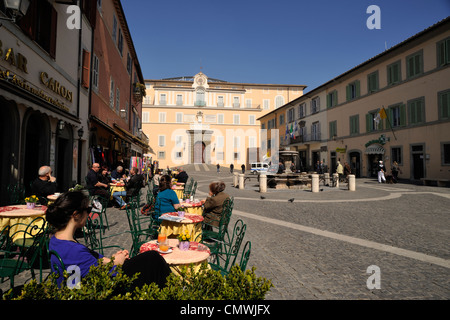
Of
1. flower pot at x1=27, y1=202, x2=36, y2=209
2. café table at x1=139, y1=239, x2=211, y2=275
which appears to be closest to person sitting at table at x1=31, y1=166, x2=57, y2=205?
flower pot at x1=27, y1=202, x2=36, y2=209

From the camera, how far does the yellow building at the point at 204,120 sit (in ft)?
154

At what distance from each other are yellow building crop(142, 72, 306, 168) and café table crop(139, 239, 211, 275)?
43.4 metres

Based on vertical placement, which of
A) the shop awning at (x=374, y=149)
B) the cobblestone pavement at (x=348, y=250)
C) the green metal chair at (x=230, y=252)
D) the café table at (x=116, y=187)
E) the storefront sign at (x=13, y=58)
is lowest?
the cobblestone pavement at (x=348, y=250)

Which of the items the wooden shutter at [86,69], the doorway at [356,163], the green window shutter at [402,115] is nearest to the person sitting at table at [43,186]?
the wooden shutter at [86,69]

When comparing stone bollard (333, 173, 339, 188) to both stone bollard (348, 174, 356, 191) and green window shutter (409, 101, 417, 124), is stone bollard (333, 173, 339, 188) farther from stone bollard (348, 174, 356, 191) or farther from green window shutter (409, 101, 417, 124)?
green window shutter (409, 101, 417, 124)

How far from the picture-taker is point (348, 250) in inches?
185

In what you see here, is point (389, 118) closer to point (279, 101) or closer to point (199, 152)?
point (199, 152)

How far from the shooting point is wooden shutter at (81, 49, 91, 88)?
11.0 m

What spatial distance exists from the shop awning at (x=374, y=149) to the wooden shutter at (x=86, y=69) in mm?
22684

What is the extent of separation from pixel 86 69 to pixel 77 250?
1149 centimetres

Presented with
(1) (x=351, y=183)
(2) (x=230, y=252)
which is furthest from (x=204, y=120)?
(2) (x=230, y=252)

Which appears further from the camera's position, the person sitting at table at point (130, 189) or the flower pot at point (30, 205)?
Result: the person sitting at table at point (130, 189)

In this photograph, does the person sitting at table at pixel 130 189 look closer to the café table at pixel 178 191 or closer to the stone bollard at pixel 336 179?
the café table at pixel 178 191
